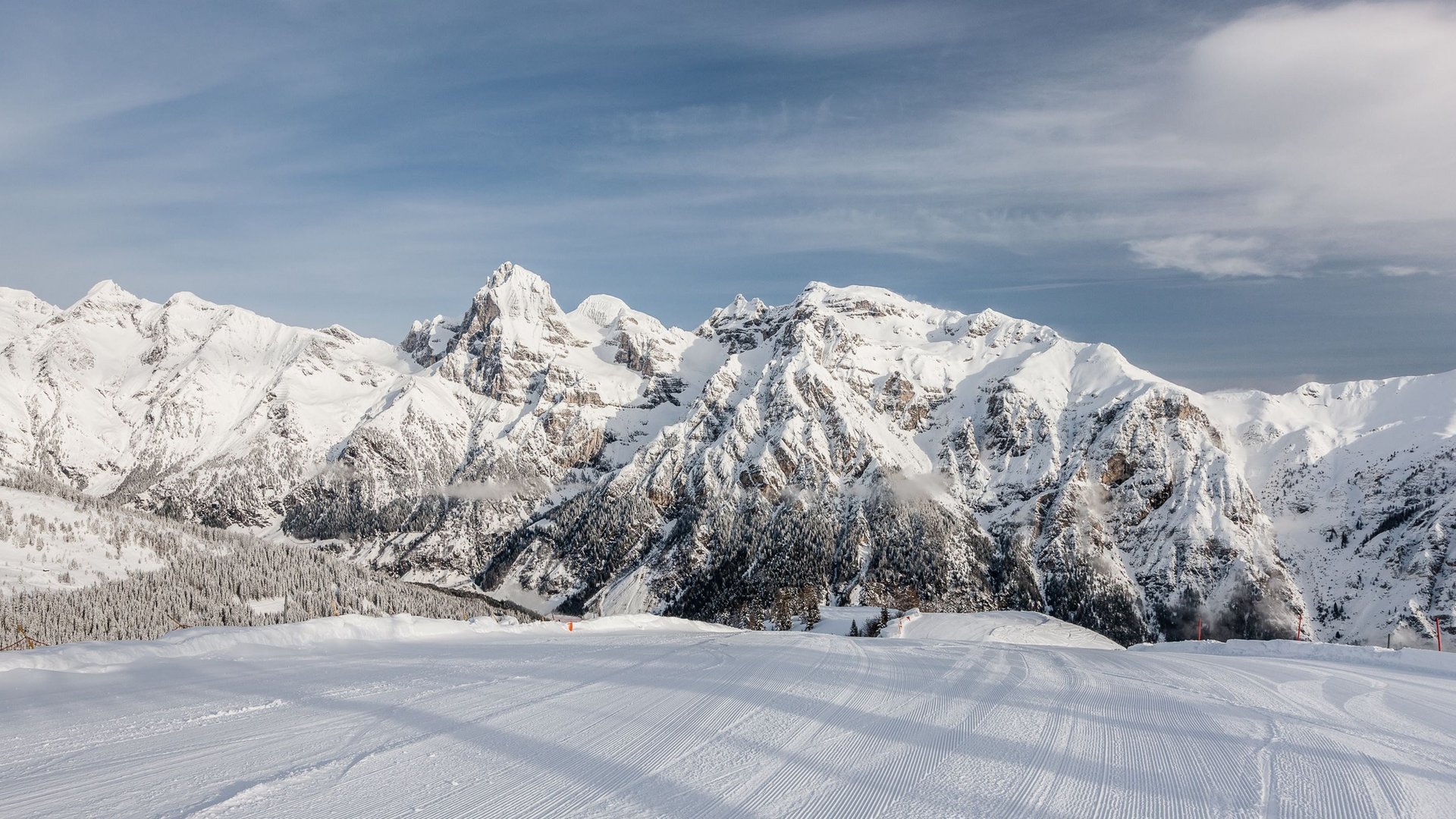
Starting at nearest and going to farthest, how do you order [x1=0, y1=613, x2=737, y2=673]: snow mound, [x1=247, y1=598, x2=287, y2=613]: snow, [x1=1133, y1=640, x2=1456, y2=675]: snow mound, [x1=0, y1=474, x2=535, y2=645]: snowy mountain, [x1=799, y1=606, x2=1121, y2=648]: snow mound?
[x1=0, y1=613, x2=737, y2=673]: snow mound → [x1=1133, y1=640, x2=1456, y2=675]: snow mound → [x1=799, y1=606, x2=1121, y2=648]: snow mound → [x1=0, y1=474, x2=535, y2=645]: snowy mountain → [x1=247, y1=598, x2=287, y2=613]: snow

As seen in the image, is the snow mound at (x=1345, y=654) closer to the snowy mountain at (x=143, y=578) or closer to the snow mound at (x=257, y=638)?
the snow mound at (x=257, y=638)

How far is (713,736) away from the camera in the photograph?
8000mm

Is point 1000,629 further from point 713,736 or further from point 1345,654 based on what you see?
point 713,736

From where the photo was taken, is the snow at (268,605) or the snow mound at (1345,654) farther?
the snow at (268,605)

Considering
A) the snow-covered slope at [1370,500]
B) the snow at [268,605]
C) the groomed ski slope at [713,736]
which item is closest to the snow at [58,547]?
the snow at [268,605]

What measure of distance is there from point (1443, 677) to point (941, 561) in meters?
176

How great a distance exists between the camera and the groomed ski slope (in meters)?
6.04

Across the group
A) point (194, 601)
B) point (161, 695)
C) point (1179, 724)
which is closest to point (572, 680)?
point (161, 695)

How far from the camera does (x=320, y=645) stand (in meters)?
16.3

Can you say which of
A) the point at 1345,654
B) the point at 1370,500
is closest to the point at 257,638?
the point at 1345,654

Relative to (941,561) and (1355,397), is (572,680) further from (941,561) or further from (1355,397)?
(1355,397)

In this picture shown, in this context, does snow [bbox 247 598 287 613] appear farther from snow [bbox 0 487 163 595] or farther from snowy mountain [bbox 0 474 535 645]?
snow [bbox 0 487 163 595]

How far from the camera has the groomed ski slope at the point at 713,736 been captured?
6.04 m

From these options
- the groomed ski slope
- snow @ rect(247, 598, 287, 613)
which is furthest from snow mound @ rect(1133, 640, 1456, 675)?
snow @ rect(247, 598, 287, 613)
